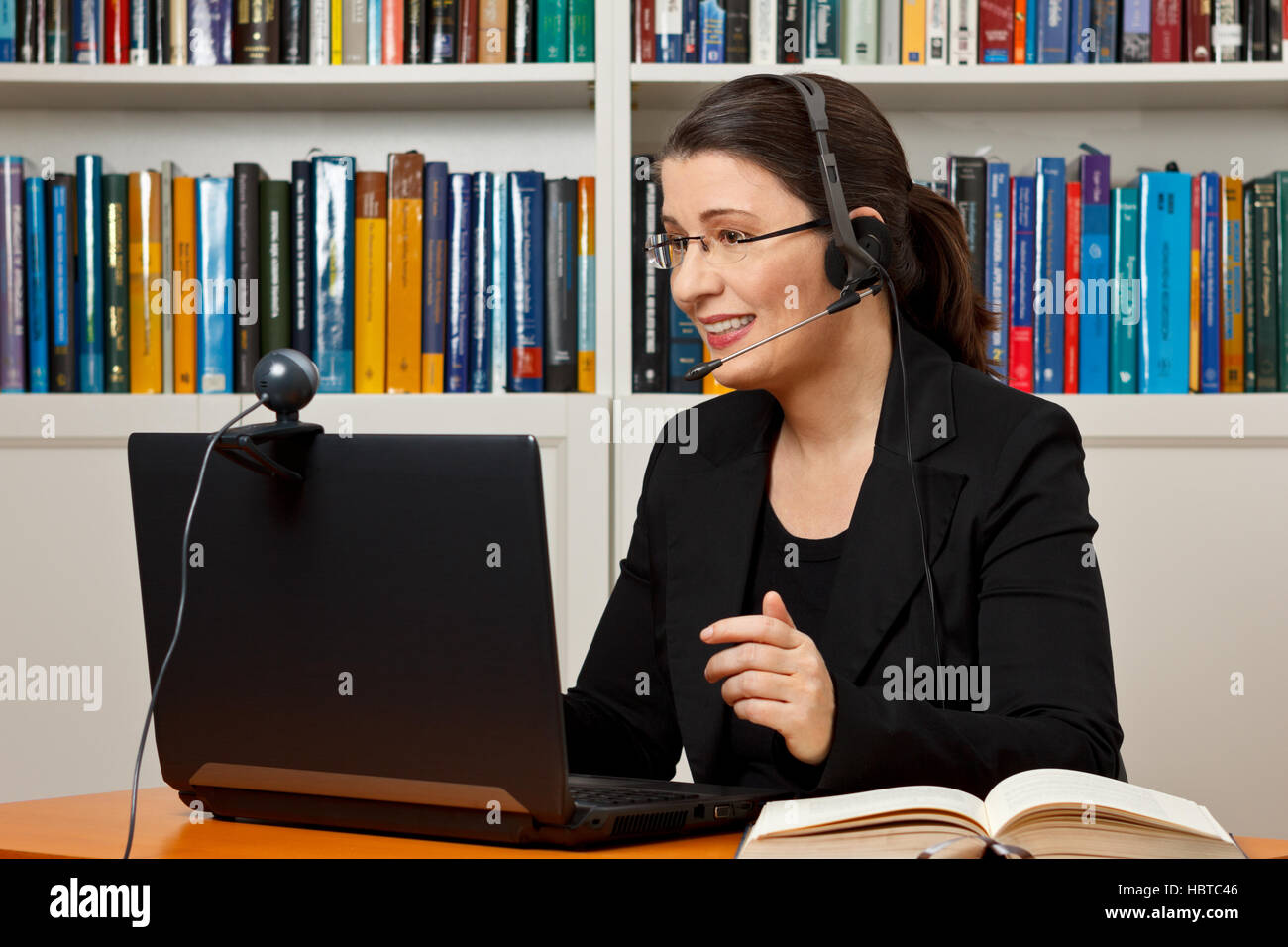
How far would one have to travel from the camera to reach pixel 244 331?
1848mm

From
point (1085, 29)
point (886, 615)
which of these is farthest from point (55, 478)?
point (1085, 29)

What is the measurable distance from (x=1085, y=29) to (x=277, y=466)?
149 centimetres

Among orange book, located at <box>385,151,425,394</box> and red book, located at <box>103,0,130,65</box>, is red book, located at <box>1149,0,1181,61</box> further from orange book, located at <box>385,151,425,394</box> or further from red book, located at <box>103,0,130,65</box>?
red book, located at <box>103,0,130,65</box>

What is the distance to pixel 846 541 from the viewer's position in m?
1.16

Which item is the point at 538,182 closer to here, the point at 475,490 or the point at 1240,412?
the point at 1240,412

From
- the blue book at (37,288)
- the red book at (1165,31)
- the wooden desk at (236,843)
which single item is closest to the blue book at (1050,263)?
the red book at (1165,31)

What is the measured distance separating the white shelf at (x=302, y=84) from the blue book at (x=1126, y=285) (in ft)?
2.60

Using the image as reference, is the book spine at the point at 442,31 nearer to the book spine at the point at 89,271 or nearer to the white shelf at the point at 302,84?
the white shelf at the point at 302,84

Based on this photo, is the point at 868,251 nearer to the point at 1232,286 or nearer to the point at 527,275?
the point at 527,275

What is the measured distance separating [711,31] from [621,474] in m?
0.66

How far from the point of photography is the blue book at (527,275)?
1820 mm

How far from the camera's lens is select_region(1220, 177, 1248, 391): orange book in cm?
176

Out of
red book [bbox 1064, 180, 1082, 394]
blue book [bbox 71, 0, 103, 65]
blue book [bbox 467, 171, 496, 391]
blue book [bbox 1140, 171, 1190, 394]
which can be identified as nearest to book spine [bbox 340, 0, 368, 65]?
blue book [bbox 467, 171, 496, 391]

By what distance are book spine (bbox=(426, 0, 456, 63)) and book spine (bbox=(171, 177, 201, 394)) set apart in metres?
0.41
